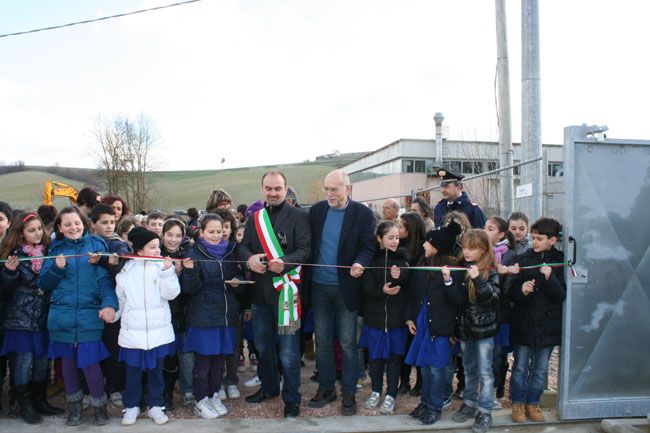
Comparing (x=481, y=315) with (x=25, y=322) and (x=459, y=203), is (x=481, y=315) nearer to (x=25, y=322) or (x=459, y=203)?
(x=459, y=203)

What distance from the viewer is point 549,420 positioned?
474 cm

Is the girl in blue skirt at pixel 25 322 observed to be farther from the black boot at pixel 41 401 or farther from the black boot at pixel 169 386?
the black boot at pixel 169 386

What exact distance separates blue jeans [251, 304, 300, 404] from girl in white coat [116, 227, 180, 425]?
83 centimetres

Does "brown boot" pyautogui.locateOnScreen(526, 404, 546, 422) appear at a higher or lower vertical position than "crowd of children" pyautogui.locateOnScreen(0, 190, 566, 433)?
lower

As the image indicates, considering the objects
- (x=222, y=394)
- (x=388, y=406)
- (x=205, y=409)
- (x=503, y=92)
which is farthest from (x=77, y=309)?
(x=503, y=92)

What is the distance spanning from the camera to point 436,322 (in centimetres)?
462

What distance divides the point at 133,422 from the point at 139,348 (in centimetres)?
69

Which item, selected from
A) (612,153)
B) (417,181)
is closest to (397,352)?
(612,153)

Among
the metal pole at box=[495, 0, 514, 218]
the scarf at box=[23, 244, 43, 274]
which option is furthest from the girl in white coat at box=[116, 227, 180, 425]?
the metal pole at box=[495, 0, 514, 218]

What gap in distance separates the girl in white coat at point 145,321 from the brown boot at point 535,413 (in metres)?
3.34

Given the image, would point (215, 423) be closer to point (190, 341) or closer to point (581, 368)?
point (190, 341)

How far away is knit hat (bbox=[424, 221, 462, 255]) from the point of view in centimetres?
466

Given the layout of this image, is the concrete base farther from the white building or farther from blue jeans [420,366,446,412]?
the white building

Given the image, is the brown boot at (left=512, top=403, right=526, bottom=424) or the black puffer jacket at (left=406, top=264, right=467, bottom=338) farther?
the brown boot at (left=512, top=403, right=526, bottom=424)
